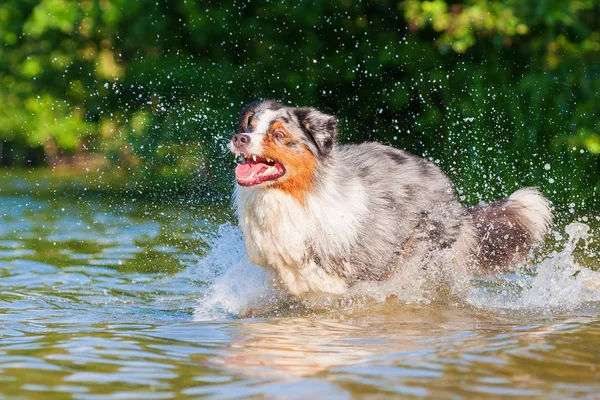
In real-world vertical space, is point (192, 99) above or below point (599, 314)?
above

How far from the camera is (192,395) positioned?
4309 millimetres

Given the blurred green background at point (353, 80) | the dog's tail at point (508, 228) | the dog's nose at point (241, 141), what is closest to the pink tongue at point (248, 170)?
the dog's nose at point (241, 141)

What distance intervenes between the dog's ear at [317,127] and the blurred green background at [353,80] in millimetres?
4895

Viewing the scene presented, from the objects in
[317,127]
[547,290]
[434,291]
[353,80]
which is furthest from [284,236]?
[353,80]

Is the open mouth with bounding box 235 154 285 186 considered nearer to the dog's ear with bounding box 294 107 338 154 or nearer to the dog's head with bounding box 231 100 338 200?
the dog's head with bounding box 231 100 338 200

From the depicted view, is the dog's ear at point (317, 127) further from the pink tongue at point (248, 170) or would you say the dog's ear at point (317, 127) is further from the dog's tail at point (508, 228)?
the dog's tail at point (508, 228)

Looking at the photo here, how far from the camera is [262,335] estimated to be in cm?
576

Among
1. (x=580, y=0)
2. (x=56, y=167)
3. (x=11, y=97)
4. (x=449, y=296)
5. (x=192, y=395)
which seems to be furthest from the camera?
(x=56, y=167)

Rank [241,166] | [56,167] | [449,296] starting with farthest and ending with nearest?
[56,167], [449,296], [241,166]

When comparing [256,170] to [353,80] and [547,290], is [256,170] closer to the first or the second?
[547,290]

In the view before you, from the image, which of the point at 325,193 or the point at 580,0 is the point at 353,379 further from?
the point at 580,0

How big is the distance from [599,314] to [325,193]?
1908mm

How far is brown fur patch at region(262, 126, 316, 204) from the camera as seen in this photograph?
19.7 ft

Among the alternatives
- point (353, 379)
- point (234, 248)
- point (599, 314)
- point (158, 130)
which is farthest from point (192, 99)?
point (353, 379)
